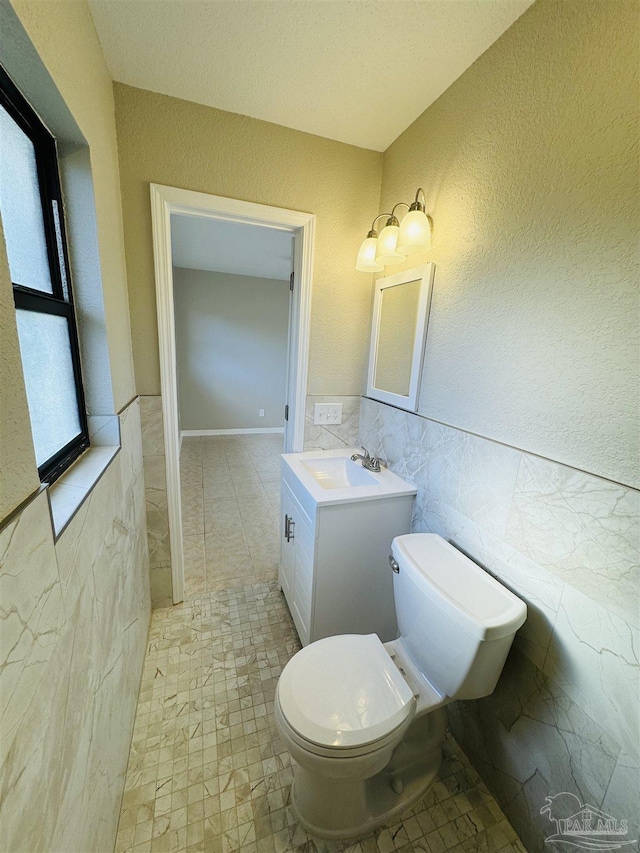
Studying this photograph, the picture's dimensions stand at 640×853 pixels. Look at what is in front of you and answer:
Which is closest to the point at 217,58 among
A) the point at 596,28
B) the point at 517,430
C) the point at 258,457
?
the point at 596,28

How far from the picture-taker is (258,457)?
4.02 metres

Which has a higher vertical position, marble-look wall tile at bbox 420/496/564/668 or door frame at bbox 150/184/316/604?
door frame at bbox 150/184/316/604

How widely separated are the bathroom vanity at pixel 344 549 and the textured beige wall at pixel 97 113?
0.86 meters

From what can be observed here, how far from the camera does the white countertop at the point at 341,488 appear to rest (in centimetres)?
129

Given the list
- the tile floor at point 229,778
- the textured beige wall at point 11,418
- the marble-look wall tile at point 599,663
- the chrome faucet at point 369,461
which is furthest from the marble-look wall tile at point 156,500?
the marble-look wall tile at point 599,663

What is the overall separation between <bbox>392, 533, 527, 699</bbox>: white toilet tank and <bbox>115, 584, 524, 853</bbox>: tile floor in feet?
1.52

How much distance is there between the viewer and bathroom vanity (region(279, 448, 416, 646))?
4.29ft

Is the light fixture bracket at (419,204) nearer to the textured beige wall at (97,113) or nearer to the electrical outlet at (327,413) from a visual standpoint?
the electrical outlet at (327,413)

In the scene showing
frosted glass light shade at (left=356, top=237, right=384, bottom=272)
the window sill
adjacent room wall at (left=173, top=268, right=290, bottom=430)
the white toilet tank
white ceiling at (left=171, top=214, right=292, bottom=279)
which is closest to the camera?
the window sill

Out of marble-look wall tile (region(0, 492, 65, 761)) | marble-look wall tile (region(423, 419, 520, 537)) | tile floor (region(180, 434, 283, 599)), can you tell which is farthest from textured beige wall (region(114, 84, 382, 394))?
tile floor (region(180, 434, 283, 599))

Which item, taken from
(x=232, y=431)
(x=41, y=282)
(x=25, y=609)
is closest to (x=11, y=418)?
(x=25, y=609)

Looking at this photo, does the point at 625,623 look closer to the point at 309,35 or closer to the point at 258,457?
the point at 309,35
